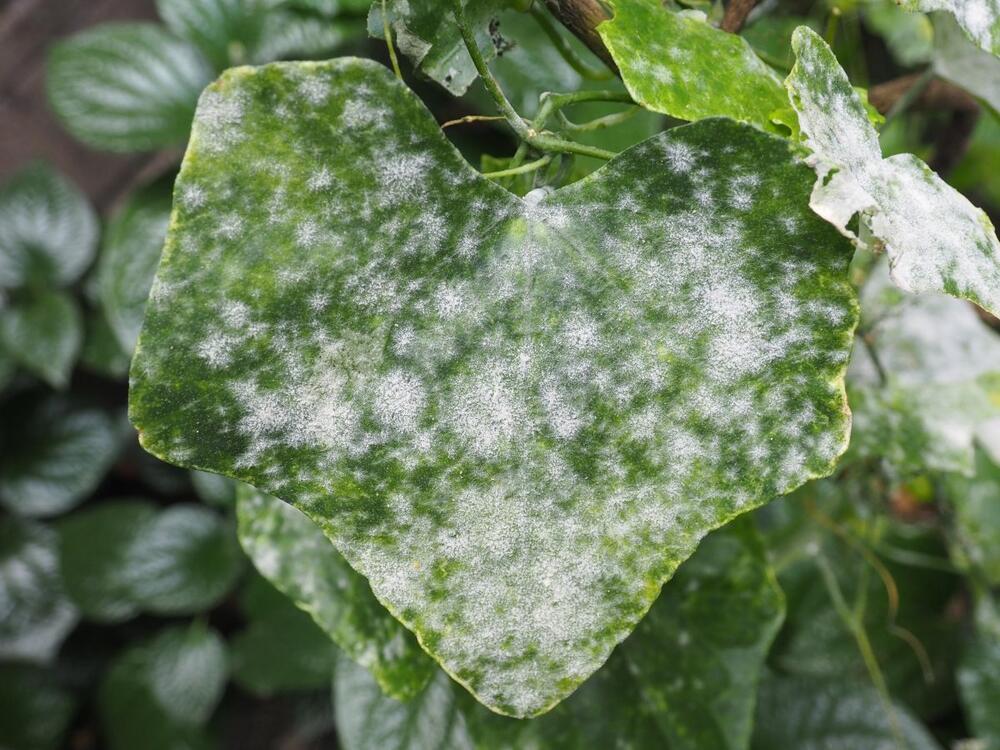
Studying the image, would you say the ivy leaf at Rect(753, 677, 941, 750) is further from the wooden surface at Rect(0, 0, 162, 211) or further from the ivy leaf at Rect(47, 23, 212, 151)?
the wooden surface at Rect(0, 0, 162, 211)

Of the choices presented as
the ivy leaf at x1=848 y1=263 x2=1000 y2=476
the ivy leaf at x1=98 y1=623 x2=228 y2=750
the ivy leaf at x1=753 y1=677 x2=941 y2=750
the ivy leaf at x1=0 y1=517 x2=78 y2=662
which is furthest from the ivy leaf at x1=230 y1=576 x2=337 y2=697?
the ivy leaf at x1=848 y1=263 x2=1000 y2=476

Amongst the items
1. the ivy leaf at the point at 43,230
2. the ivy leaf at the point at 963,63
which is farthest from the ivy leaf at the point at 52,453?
the ivy leaf at the point at 963,63

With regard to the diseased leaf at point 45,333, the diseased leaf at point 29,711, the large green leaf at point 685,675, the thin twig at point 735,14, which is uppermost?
the thin twig at point 735,14

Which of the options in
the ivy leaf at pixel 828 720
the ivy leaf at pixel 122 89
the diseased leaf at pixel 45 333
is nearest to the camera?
the ivy leaf at pixel 828 720

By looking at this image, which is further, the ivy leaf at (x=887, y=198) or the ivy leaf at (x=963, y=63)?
the ivy leaf at (x=963, y=63)

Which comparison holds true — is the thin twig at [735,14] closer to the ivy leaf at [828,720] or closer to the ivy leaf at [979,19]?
the ivy leaf at [979,19]

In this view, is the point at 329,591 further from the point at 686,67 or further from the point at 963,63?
the point at 963,63

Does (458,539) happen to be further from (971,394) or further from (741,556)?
(971,394)
